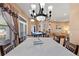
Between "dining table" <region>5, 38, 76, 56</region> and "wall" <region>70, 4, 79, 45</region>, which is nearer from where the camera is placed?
"dining table" <region>5, 38, 76, 56</region>

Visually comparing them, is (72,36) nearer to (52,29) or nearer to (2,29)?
(2,29)

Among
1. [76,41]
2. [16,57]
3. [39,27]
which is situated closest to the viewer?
[16,57]

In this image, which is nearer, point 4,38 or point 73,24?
point 4,38

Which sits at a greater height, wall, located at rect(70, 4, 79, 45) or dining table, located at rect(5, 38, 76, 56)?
wall, located at rect(70, 4, 79, 45)

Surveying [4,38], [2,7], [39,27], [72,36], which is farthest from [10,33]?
[39,27]

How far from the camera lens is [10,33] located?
4672 mm

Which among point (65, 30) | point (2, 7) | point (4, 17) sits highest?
point (2, 7)

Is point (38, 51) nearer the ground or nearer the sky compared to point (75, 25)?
nearer the ground

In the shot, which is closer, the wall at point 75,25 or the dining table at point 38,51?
the dining table at point 38,51

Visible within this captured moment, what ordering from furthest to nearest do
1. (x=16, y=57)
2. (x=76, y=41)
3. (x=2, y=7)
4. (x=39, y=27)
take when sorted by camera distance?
(x=39, y=27)
(x=76, y=41)
(x=2, y=7)
(x=16, y=57)

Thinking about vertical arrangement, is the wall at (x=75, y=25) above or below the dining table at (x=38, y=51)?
above

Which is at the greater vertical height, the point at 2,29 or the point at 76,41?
the point at 2,29

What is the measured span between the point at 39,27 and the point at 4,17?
8.55 metres

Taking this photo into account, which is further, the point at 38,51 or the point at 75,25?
the point at 75,25
